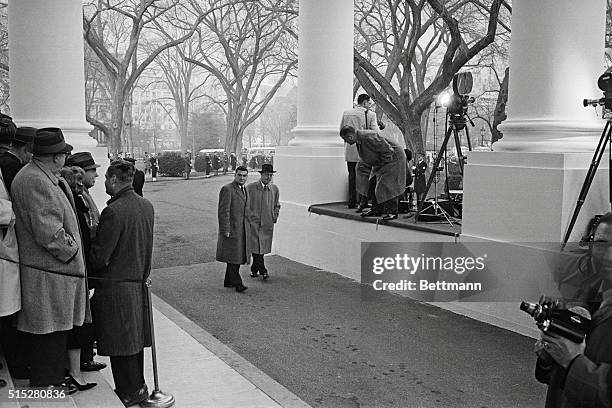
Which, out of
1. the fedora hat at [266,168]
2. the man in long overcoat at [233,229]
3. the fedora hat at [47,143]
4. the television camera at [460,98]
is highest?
the television camera at [460,98]

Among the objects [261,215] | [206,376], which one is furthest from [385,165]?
[206,376]

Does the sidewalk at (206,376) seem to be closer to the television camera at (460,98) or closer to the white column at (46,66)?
the white column at (46,66)

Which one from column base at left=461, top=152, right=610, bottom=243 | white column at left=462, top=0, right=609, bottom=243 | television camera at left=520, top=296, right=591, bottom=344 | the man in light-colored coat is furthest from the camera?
the man in light-colored coat

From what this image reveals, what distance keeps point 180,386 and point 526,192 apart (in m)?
4.67

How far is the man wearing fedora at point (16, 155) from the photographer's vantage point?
5180 mm

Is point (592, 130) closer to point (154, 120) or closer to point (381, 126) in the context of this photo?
point (381, 126)

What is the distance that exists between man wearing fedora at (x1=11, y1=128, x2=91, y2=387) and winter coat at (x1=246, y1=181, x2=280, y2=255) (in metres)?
5.80

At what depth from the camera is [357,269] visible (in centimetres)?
1094

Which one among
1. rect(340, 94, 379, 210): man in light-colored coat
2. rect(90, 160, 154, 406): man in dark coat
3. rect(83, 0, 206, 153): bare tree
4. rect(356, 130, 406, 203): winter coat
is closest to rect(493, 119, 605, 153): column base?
rect(356, 130, 406, 203): winter coat

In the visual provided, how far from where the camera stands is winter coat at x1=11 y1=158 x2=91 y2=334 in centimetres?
459

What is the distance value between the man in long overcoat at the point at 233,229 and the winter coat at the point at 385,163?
6.94ft

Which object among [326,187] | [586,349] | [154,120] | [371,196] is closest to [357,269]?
[371,196]

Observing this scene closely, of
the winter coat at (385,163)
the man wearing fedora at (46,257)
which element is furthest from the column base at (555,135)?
the man wearing fedora at (46,257)

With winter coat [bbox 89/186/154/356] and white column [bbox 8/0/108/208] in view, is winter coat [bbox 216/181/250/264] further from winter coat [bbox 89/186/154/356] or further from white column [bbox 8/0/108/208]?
winter coat [bbox 89/186/154/356]
